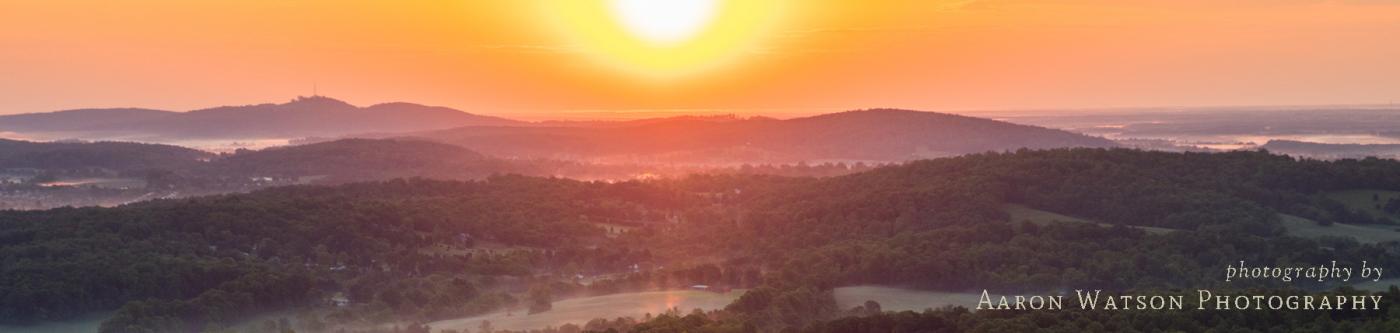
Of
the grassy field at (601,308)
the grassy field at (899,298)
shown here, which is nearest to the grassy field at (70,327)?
the grassy field at (601,308)

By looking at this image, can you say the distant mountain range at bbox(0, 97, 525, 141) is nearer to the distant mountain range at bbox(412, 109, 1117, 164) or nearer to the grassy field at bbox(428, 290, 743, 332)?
the distant mountain range at bbox(412, 109, 1117, 164)

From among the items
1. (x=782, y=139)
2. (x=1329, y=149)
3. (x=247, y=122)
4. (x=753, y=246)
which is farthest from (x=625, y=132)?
(x=753, y=246)

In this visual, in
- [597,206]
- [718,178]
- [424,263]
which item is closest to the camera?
[424,263]

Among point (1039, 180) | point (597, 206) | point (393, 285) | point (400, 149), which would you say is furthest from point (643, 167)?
point (393, 285)

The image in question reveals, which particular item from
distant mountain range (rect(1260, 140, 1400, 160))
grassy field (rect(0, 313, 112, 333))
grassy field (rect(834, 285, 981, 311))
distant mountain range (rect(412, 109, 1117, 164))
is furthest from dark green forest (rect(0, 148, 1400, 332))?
distant mountain range (rect(412, 109, 1117, 164))

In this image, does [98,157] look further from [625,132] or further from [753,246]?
[753,246]

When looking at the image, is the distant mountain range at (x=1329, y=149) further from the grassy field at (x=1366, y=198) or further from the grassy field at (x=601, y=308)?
the grassy field at (x=601, y=308)

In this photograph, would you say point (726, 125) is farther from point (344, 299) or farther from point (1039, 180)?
point (344, 299)
